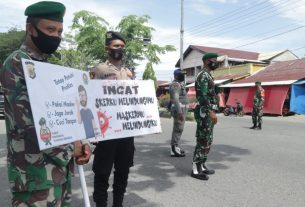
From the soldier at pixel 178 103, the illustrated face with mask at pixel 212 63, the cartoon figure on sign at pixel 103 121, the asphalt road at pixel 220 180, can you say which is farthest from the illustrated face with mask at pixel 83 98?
the soldier at pixel 178 103

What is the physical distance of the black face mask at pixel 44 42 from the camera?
2.23 m

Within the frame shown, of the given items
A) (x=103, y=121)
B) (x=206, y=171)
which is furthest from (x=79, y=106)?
(x=206, y=171)

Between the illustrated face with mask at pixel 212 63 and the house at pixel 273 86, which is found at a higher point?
the illustrated face with mask at pixel 212 63

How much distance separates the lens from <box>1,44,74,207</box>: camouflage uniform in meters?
2.12

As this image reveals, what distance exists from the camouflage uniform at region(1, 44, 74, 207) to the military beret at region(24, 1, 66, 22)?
198mm

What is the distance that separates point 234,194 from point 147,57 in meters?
15.5

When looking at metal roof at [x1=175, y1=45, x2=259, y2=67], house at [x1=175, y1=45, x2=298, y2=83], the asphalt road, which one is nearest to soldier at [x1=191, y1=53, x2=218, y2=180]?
the asphalt road

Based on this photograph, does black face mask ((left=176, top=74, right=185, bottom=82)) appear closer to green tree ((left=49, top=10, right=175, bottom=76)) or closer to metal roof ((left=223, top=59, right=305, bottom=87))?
green tree ((left=49, top=10, right=175, bottom=76))

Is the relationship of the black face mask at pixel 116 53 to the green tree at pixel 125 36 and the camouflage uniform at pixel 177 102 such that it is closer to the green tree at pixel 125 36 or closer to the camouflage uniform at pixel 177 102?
the camouflage uniform at pixel 177 102

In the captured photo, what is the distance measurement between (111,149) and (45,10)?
193 centimetres

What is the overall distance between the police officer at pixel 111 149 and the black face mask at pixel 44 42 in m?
1.61

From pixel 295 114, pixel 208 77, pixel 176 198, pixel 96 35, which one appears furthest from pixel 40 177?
pixel 295 114

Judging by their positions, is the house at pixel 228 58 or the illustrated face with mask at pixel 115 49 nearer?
the illustrated face with mask at pixel 115 49

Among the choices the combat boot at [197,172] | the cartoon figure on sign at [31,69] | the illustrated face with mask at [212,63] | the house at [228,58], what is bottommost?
the combat boot at [197,172]
